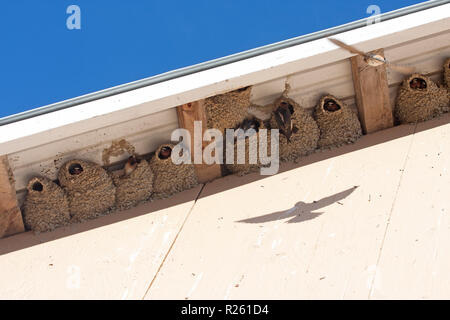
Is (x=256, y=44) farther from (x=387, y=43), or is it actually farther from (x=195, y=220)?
(x=195, y=220)

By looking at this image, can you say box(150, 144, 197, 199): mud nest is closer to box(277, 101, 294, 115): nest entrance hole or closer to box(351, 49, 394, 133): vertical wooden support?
box(277, 101, 294, 115): nest entrance hole

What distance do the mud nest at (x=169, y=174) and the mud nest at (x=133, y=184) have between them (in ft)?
0.22

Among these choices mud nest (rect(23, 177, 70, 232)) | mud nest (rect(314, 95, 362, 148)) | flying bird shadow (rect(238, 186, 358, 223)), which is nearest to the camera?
flying bird shadow (rect(238, 186, 358, 223))

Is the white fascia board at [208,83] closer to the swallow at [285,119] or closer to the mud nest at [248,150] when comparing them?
the swallow at [285,119]

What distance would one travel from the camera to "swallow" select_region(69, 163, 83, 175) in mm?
5926

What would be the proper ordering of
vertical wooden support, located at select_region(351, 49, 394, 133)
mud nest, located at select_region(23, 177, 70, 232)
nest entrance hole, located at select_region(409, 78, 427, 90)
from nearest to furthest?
mud nest, located at select_region(23, 177, 70, 232)
vertical wooden support, located at select_region(351, 49, 394, 133)
nest entrance hole, located at select_region(409, 78, 427, 90)

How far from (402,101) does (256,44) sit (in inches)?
54.1

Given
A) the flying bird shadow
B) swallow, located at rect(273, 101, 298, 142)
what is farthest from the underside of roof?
the flying bird shadow

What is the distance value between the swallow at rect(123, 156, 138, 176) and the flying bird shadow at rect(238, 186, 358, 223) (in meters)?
1.05

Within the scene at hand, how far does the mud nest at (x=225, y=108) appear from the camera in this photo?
6.08 m

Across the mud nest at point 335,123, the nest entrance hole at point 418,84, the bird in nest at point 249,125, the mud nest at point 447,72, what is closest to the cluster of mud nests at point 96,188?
the bird in nest at point 249,125

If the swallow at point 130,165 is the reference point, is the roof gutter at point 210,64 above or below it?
above

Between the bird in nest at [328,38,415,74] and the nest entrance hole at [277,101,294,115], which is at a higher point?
the bird in nest at [328,38,415,74]

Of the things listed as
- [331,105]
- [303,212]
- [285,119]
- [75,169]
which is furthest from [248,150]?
[75,169]
